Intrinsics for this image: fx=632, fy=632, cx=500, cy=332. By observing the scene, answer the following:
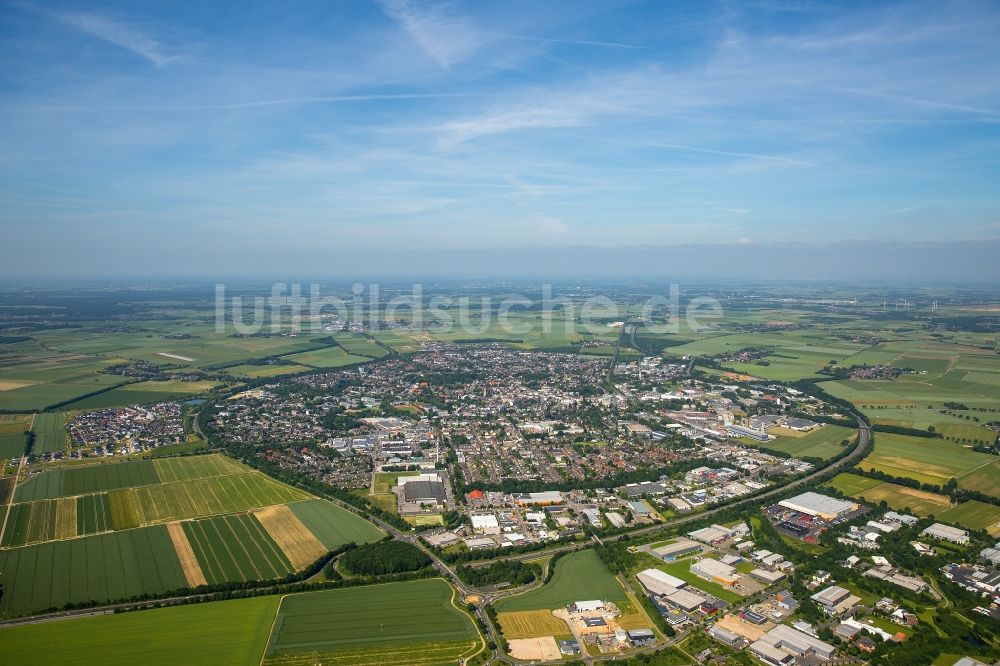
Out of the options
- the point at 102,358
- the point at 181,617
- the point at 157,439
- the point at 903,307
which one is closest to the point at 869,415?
the point at 181,617

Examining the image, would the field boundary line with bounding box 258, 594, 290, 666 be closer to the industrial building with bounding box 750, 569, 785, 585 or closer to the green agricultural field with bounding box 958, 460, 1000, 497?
the industrial building with bounding box 750, 569, 785, 585

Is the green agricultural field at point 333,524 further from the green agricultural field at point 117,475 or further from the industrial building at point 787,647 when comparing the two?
the industrial building at point 787,647

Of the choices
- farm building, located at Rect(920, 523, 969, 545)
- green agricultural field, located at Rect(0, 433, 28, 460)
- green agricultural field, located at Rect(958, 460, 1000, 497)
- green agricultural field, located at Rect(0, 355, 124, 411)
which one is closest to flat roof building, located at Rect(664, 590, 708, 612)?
farm building, located at Rect(920, 523, 969, 545)

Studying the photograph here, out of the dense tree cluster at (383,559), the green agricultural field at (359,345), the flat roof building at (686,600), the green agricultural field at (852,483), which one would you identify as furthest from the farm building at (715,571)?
the green agricultural field at (359,345)

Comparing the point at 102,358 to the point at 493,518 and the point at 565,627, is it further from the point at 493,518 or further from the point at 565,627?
the point at 565,627

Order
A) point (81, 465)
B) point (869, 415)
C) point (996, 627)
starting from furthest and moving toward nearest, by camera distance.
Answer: point (869, 415) < point (81, 465) < point (996, 627)
